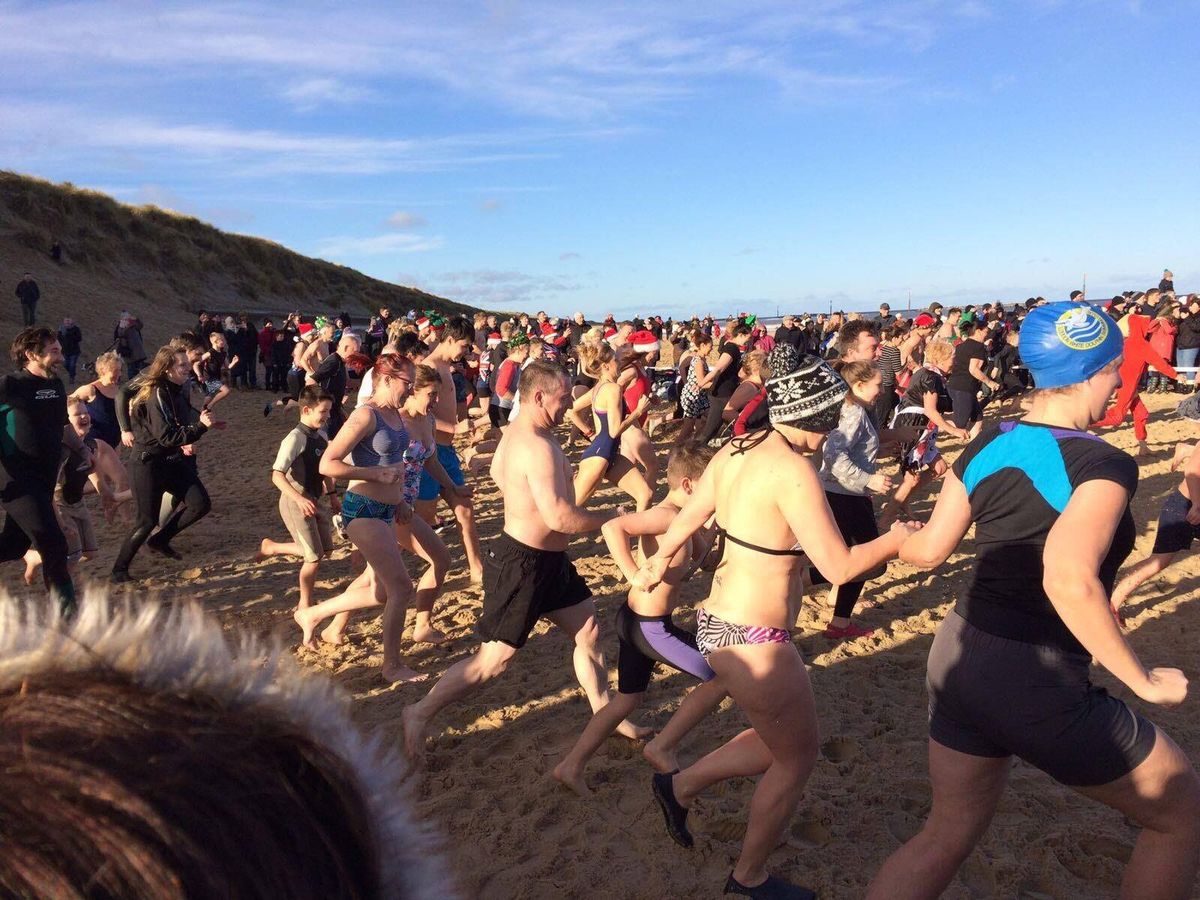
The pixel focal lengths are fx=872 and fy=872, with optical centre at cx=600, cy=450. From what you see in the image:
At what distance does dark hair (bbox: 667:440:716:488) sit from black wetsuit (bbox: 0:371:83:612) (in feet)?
12.8

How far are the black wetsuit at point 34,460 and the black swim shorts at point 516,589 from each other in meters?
3.07

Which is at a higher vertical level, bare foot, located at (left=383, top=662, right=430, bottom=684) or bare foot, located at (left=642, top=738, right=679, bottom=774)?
bare foot, located at (left=642, top=738, right=679, bottom=774)

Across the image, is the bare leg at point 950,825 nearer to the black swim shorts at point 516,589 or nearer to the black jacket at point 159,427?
the black swim shorts at point 516,589

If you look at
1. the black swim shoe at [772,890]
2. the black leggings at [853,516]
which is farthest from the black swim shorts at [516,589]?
the black leggings at [853,516]

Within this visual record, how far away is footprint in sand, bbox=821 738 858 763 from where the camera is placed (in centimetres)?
473

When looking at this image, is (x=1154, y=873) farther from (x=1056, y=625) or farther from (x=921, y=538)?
(x=921, y=538)

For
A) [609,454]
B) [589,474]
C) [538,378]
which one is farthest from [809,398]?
[609,454]

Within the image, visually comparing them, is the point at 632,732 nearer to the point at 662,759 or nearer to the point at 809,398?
the point at 662,759

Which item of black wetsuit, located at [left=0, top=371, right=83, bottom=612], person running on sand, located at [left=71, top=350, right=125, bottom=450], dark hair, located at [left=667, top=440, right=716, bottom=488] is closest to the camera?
dark hair, located at [left=667, top=440, right=716, bottom=488]

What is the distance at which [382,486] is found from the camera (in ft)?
17.8

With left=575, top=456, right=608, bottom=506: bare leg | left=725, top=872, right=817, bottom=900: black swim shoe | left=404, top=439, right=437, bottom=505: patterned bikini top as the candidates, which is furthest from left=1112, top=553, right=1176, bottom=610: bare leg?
left=404, top=439, right=437, bottom=505: patterned bikini top

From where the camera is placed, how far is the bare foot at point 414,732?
4520 mm

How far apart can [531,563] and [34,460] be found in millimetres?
3511

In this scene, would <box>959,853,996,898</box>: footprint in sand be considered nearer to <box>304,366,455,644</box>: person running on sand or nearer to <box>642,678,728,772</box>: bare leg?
<box>642,678,728,772</box>: bare leg
